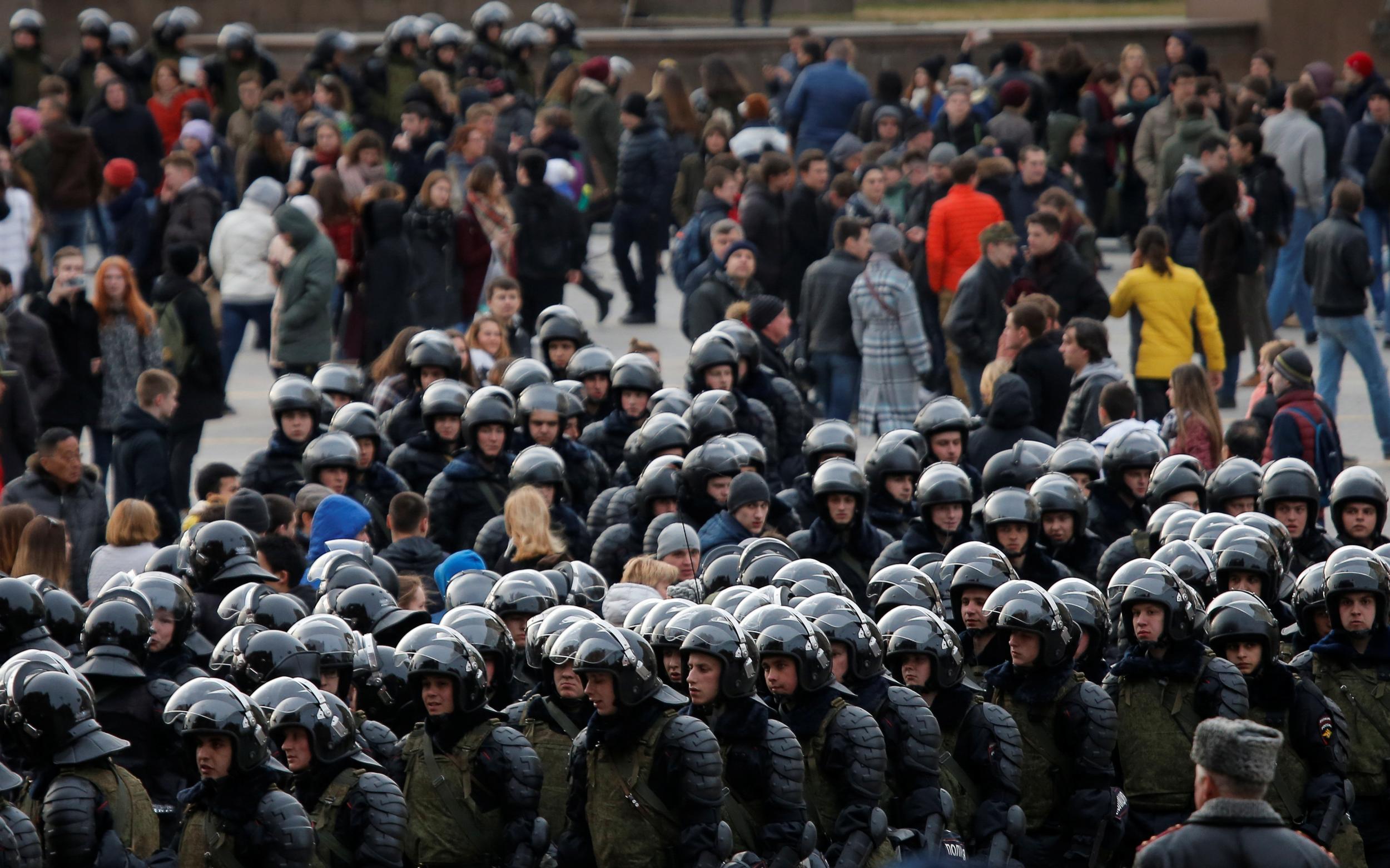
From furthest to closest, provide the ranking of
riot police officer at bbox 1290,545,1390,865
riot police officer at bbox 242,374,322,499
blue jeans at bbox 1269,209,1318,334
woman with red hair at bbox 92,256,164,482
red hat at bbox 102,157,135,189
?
red hat at bbox 102,157,135,189 < blue jeans at bbox 1269,209,1318,334 < woman with red hair at bbox 92,256,164,482 < riot police officer at bbox 242,374,322,499 < riot police officer at bbox 1290,545,1390,865

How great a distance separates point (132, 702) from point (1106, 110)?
593 inches

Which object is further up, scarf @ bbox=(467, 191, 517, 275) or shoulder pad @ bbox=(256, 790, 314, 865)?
scarf @ bbox=(467, 191, 517, 275)

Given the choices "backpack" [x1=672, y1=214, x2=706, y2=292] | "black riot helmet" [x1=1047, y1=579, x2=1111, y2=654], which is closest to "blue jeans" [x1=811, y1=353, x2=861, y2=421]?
"backpack" [x1=672, y1=214, x2=706, y2=292]

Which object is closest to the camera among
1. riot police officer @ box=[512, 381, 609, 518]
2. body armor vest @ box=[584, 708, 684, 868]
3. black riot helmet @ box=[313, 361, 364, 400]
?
body armor vest @ box=[584, 708, 684, 868]

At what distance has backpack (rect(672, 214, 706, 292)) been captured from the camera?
17.5m

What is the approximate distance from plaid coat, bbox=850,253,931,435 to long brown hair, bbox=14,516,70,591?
6.56 m

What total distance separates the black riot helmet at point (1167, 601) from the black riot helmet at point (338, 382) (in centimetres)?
632

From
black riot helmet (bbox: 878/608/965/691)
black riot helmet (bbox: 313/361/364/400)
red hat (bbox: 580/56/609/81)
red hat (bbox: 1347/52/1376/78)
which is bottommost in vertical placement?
black riot helmet (bbox: 313/361/364/400)

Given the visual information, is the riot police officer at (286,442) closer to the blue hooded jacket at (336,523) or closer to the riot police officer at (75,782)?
the blue hooded jacket at (336,523)

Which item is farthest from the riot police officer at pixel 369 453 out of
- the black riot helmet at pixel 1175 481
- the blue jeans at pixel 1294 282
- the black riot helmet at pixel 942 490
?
the blue jeans at pixel 1294 282

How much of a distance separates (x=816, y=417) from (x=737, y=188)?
6.74ft

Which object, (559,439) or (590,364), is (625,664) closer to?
(559,439)

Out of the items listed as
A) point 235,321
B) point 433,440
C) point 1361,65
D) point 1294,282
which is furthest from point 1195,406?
point 1361,65

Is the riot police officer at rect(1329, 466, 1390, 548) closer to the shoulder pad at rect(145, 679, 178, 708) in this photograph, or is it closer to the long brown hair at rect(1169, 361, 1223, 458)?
the long brown hair at rect(1169, 361, 1223, 458)
